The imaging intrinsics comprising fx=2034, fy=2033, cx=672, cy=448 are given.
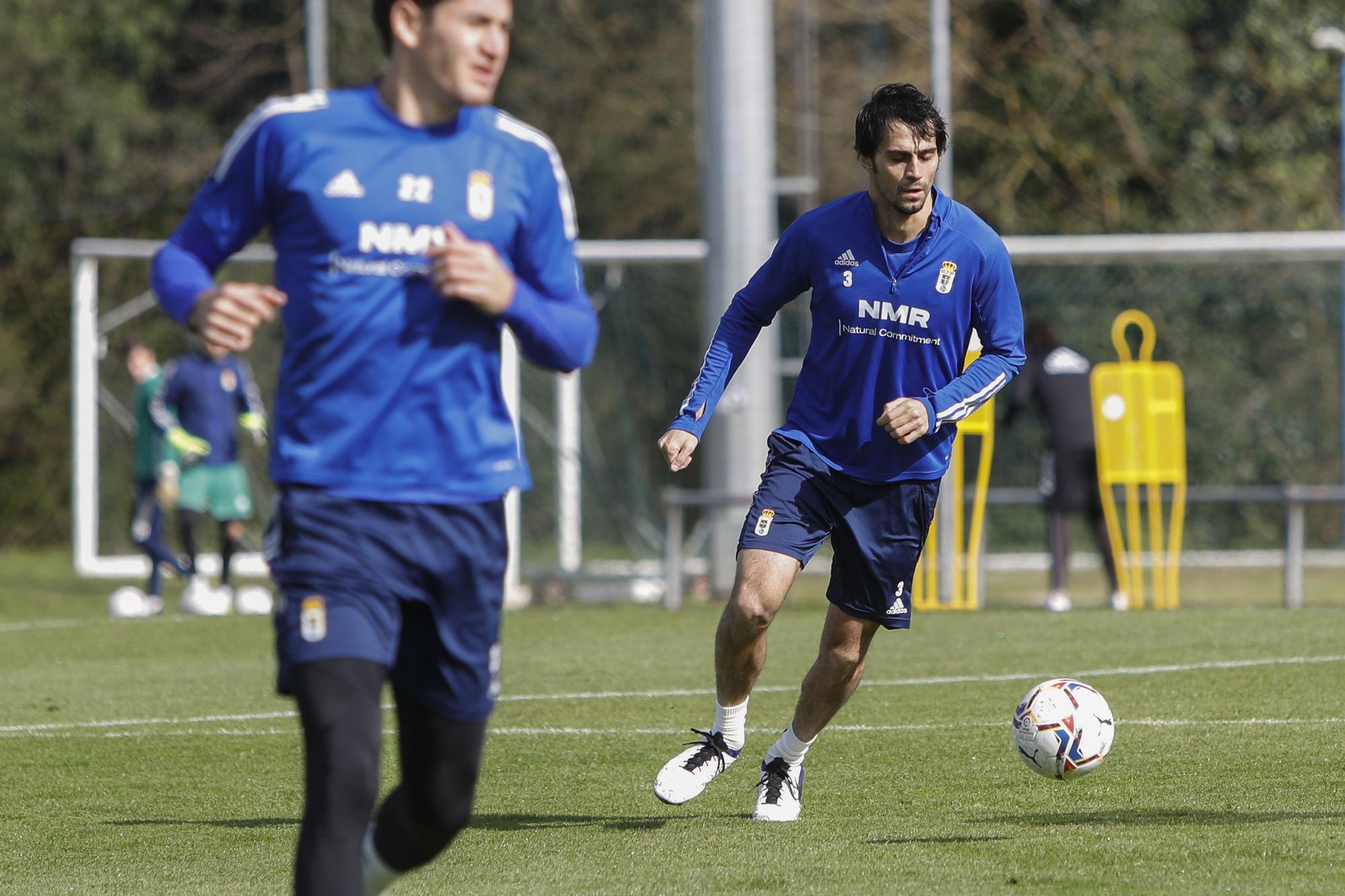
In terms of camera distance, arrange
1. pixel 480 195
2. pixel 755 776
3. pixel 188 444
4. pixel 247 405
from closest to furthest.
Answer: pixel 480 195
pixel 755 776
pixel 188 444
pixel 247 405

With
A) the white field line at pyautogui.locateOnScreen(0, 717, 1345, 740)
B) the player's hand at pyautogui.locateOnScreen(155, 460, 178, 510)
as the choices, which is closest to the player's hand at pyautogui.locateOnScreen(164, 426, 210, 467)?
the player's hand at pyautogui.locateOnScreen(155, 460, 178, 510)

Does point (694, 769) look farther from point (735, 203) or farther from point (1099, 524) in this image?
point (735, 203)

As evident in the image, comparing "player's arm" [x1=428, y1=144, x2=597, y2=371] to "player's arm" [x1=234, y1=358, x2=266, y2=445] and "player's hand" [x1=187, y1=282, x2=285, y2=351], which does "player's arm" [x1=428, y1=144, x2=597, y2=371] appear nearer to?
"player's hand" [x1=187, y1=282, x2=285, y2=351]

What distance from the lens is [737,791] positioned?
7.00 meters

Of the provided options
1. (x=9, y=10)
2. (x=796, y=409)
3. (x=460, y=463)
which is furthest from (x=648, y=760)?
(x=9, y=10)

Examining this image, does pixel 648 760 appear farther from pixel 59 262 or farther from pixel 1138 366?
pixel 59 262

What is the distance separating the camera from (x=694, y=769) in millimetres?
6445

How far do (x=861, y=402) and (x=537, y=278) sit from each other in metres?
2.31

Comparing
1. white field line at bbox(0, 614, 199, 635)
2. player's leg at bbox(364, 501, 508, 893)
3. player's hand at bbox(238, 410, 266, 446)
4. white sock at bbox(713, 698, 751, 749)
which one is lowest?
white field line at bbox(0, 614, 199, 635)

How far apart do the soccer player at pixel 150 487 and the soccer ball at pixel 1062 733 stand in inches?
405

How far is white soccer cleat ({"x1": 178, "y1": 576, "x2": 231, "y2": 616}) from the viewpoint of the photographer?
50.2 feet

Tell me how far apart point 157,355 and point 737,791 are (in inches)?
712

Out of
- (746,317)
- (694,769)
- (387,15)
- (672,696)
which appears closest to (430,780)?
(387,15)

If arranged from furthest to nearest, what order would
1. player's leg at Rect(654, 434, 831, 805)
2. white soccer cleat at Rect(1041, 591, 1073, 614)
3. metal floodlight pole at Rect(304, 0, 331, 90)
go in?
metal floodlight pole at Rect(304, 0, 331, 90) < white soccer cleat at Rect(1041, 591, 1073, 614) < player's leg at Rect(654, 434, 831, 805)
